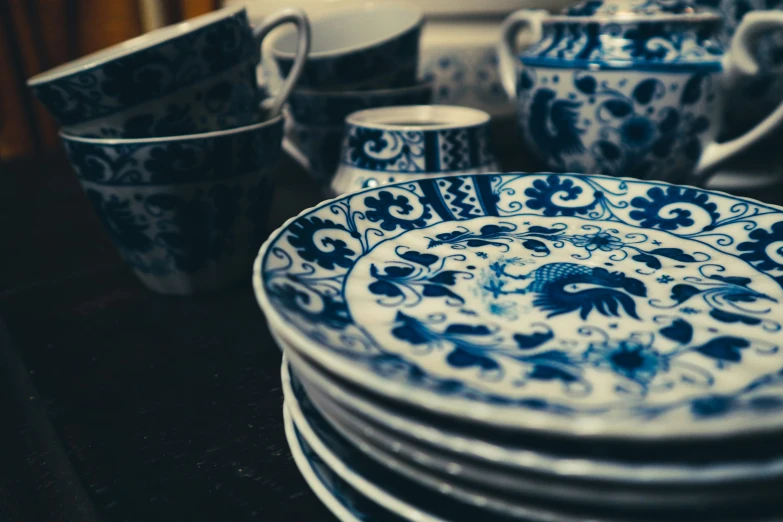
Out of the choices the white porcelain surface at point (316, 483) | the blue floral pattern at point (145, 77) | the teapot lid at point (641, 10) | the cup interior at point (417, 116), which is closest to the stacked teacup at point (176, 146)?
the blue floral pattern at point (145, 77)

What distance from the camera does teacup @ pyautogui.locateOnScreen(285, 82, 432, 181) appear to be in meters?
0.58

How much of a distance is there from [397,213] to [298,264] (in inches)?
4.2

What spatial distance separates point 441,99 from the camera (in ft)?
2.87

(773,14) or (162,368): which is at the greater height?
(773,14)

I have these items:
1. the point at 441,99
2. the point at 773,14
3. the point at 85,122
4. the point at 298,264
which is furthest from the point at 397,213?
the point at 441,99

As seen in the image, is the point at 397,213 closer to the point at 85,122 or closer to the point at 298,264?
the point at 298,264

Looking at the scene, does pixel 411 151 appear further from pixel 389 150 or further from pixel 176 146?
pixel 176 146

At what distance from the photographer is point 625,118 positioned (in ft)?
1.61

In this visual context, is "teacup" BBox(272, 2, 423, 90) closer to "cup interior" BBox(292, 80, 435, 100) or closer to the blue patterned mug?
"cup interior" BBox(292, 80, 435, 100)

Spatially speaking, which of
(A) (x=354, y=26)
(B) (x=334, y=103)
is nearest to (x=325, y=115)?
(B) (x=334, y=103)

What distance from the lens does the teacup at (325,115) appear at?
58 centimetres

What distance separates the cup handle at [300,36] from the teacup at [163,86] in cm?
3

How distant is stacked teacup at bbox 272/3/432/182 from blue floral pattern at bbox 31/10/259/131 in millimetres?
165

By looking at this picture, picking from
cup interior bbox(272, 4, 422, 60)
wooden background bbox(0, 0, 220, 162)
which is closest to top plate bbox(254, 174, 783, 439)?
cup interior bbox(272, 4, 422, 60)
